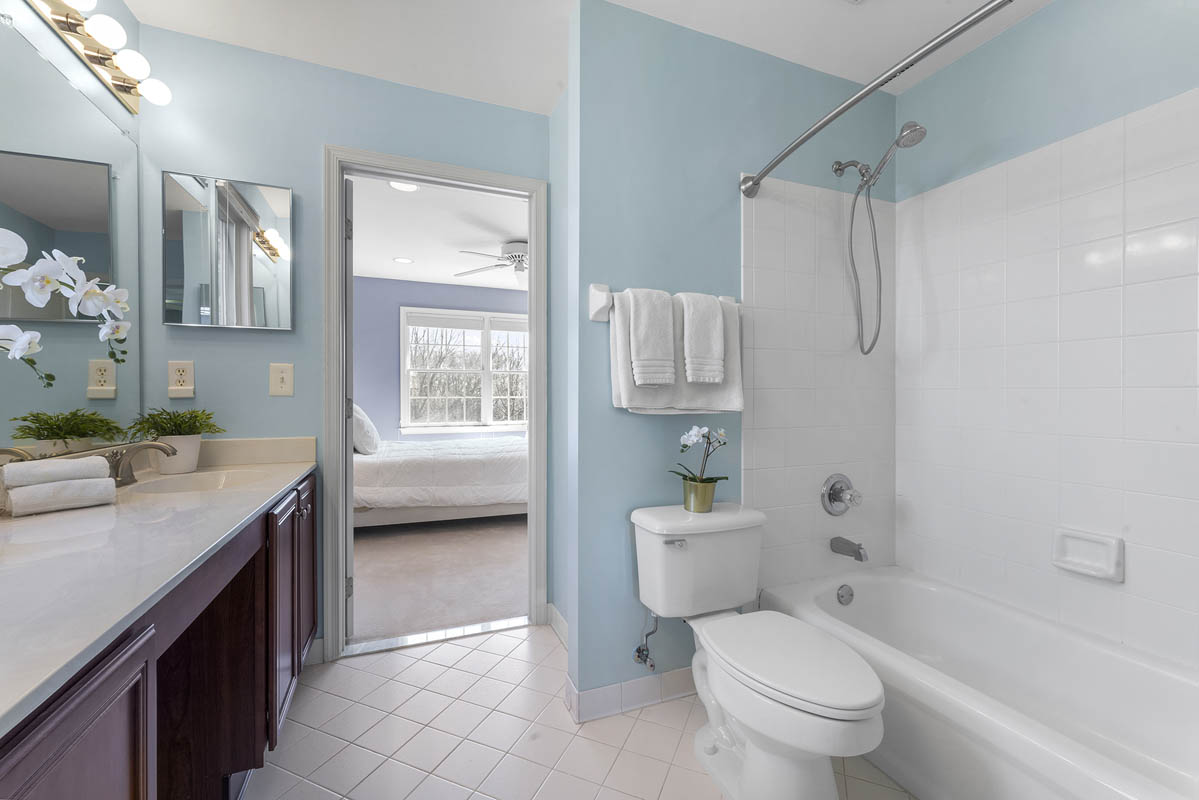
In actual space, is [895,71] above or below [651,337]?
above

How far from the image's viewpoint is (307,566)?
1813mm

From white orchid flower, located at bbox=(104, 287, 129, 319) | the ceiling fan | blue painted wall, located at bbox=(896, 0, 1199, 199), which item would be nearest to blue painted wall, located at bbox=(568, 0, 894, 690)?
blue painted wall, located at bbox=(896, 0, 1199, 199)

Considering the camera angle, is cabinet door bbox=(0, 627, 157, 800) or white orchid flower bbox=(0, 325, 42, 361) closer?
cabinet door bbox=(0, 627, 157, 800)

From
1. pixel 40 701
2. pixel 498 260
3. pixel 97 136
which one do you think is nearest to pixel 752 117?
pixel 97 136

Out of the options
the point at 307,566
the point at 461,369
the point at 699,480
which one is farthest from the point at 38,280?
the point at 461,369

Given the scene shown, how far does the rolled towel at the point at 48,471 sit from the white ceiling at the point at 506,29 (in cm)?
152

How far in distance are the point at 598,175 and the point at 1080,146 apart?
1.53 meters

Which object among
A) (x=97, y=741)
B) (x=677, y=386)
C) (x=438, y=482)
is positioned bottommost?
(x=438, y=482)

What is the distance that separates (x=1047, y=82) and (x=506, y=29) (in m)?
1.85

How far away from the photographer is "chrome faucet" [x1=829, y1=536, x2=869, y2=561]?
6.10 feet

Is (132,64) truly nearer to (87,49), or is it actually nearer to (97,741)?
(87,49)

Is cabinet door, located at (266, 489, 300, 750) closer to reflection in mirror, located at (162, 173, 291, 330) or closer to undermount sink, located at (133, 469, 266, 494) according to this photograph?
undermount sink, located at (133, 469, 266, 494)

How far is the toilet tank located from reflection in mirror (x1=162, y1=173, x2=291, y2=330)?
5.17 feet

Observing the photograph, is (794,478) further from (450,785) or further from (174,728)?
(174,728)
